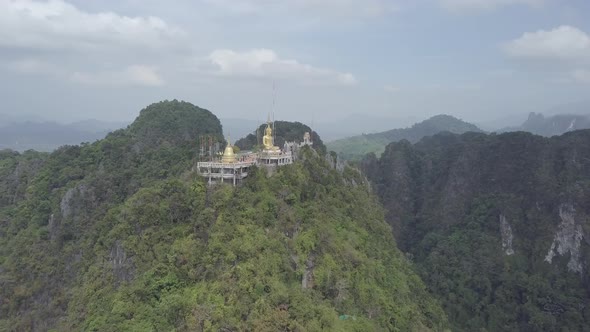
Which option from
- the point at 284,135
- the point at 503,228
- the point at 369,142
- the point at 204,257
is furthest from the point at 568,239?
the point at 369,142

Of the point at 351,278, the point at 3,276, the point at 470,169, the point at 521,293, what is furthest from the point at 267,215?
the point at 470,169

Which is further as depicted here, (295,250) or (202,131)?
(202,131)

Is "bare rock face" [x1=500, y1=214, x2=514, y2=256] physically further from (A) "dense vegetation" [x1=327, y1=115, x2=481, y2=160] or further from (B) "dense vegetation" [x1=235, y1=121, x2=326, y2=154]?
(A) "dense vegetation" [x1=327, y1=115, x2=481, y2=160]

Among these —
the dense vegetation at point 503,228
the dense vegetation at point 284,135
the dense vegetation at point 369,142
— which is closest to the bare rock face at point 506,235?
the dense vegetation at point 503,228

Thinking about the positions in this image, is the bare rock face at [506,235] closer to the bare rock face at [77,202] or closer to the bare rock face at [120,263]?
the bare rock face at [77,202]

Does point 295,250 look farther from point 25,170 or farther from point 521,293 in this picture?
point 25,170
